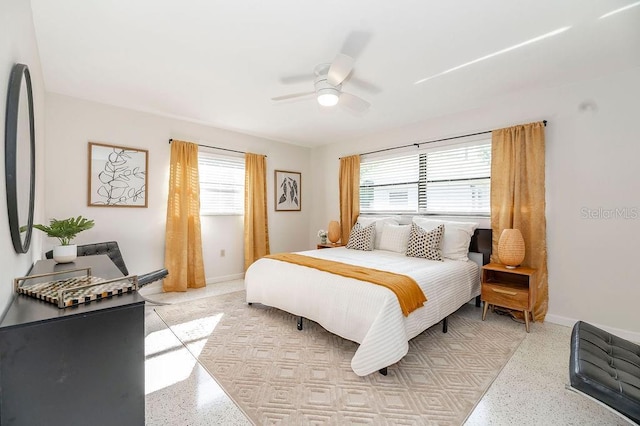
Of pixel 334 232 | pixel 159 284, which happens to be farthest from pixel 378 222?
pixel 159 284

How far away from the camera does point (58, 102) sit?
10.5ft

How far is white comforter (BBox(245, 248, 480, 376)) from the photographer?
2.01 metres

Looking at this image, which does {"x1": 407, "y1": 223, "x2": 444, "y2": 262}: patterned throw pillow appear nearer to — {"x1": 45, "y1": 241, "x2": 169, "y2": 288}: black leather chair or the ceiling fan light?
the ceiling fan light

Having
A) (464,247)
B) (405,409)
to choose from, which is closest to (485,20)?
(464,247)

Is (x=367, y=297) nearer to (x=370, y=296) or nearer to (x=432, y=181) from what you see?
(x=370, y=296)

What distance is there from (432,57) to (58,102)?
13.0ft

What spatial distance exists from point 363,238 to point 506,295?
1.79 m

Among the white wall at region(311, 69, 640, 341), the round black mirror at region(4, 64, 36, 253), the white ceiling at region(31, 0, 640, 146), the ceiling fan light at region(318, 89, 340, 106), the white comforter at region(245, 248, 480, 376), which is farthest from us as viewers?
the white wall at region(311, 69, 640, 341)

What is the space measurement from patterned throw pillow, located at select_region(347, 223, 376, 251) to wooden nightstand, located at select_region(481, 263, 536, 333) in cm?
143

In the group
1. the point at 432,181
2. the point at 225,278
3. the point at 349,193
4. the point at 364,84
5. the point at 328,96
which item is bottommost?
the point at 225,278

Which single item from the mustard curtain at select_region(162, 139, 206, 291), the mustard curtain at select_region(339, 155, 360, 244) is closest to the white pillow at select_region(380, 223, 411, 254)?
the mustard curtain at select_region(339, 155, 360, 244)

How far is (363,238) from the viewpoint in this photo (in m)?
4.04

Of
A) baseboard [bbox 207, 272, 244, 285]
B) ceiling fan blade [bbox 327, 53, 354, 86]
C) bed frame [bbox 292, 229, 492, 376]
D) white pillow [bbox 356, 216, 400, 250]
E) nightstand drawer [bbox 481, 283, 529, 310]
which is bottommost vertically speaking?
baseboard [bbox 207, 272, 244, 285]

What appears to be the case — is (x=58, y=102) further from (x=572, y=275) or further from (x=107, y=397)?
(x=572, y=275)
